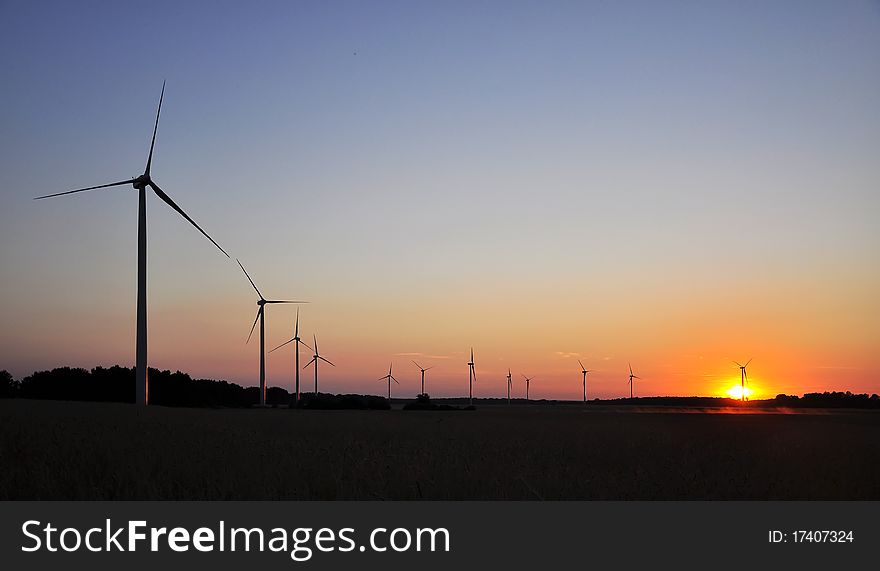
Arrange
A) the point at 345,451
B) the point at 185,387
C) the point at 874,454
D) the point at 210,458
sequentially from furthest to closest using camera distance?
1. the point at 185,387
2. the point at 874,454
3. the point at 345,451
4. the point at 210,458

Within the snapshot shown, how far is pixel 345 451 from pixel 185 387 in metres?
105

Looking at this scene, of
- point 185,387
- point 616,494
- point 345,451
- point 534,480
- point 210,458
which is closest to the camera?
point 616,494

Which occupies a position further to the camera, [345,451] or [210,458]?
[345,451]

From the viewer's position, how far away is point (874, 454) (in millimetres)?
28406

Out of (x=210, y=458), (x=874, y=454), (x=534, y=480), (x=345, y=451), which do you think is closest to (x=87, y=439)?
(x=210, y=458)

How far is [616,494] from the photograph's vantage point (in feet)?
54.1
